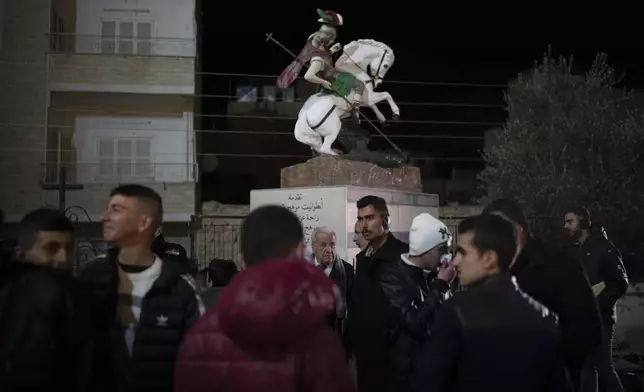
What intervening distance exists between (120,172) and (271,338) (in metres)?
16.2

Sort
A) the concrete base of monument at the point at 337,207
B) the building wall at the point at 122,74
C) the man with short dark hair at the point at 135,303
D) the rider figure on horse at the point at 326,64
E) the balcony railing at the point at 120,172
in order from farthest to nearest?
the balcony railing at the point at 120,172, the building wall at the point at 122,74, the rider figure on horse at the point at 326,64, the concrete base of monument at the point at 337,207, the man with short dark hair at the point at 135,303

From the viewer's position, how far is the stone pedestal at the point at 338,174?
841 cm

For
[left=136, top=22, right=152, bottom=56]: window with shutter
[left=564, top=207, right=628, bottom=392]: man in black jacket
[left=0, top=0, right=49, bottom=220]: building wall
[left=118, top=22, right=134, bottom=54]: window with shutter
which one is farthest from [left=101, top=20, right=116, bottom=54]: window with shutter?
[left=564, top=207, right=628, bottom=392]: man in black jacket

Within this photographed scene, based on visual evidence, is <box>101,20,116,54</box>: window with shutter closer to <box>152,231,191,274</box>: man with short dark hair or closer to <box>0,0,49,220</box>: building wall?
<box>0,0,49,220</box>: building wall

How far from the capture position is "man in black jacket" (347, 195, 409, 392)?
14.2 ft

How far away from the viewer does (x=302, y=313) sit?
2.34 m

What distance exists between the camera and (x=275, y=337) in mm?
2320

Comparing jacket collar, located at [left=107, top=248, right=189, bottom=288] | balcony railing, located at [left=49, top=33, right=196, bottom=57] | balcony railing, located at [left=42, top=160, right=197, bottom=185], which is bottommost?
jacket collar, located at [left=107, top=248, right=189, bottom=288]

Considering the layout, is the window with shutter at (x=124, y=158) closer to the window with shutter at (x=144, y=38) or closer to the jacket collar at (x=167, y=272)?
the window with shutter at (x=144, y=38)

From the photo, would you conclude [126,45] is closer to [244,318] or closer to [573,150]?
[573,150]

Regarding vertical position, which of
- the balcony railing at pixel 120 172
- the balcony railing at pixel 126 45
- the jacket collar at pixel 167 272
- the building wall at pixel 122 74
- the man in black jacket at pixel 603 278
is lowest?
the man in black jacket at pixel 603 278

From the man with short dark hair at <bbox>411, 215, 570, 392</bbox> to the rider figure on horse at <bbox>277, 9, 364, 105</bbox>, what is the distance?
5.88 metres

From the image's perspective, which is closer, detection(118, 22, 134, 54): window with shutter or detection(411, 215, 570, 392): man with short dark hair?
detection(411, 215, 570, 392): man with short dark hair

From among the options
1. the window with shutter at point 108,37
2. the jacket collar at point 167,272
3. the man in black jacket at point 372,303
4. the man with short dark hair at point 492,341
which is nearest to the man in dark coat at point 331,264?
the man in black jacket at point 372,303
